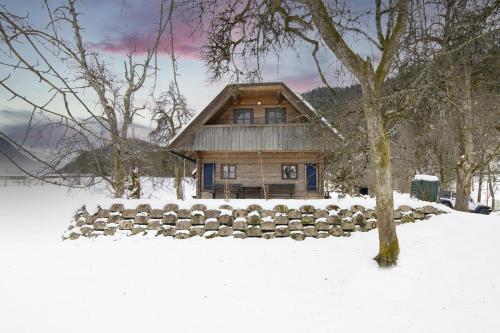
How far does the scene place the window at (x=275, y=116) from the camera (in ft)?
55.2

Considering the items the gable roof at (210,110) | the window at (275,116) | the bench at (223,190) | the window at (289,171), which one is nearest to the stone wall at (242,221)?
the gable roof at (210,110)

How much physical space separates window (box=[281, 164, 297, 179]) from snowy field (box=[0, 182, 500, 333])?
941 centimetres

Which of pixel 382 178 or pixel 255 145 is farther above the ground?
pixel 255 145

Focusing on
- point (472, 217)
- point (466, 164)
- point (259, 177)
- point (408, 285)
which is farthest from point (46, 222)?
point (466, 164)

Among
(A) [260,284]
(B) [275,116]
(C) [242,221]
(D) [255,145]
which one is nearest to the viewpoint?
(A) [260,284]

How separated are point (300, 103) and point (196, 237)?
9.09 metres

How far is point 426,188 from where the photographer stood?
924 cm

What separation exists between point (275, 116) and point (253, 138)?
200cm

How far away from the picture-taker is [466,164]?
487 inches

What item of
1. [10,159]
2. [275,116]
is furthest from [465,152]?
[10,159]

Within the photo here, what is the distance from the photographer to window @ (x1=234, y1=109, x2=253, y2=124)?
56.0 ft

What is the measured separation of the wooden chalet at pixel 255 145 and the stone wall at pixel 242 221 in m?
6.84

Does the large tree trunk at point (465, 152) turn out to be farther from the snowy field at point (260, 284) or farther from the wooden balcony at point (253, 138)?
the wooden balcony at point (253, 138)

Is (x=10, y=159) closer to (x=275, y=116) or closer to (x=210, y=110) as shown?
(x=210, y=110)
